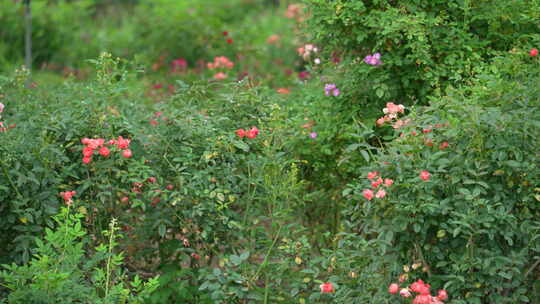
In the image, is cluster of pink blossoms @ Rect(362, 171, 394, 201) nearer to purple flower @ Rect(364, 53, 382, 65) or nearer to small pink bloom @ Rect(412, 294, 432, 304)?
small pink bloom @ Rect(412, 294, 432, 304)

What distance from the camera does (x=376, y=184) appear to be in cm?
260

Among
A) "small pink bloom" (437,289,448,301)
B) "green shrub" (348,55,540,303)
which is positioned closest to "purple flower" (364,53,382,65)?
"green shrub" (348,55,540,303)

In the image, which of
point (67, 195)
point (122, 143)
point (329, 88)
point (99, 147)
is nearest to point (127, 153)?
point (122, 143)

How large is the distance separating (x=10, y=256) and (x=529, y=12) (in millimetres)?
2884

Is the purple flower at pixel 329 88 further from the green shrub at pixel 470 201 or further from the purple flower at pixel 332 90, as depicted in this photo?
the green shrub at pixel 470 201

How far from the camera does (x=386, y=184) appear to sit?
2578 millimetres

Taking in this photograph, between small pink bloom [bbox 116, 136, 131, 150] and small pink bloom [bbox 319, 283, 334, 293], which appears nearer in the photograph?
small pink bloom [bbox 319, 283, 334, 293]

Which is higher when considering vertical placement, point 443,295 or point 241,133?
point 241,133

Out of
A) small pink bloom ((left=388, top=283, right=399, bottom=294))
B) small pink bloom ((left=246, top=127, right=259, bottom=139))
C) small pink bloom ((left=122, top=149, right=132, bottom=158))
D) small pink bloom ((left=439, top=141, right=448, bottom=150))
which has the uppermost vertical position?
small pink bloom ((left=122, top=149, right=132, bottom=158))

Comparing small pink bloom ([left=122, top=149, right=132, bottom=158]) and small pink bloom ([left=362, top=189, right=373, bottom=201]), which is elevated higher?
small pink bloom ([left=122, top=149, right=132, bottom=158])

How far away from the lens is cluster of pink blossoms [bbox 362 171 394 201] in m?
2.55

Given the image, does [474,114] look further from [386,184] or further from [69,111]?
[69,111]

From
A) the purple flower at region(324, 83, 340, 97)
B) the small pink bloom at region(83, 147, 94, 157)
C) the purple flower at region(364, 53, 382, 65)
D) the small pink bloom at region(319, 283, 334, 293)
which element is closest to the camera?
the small pink bloom at region(319, 283, 334, 293)

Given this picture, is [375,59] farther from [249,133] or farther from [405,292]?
[405,292]
